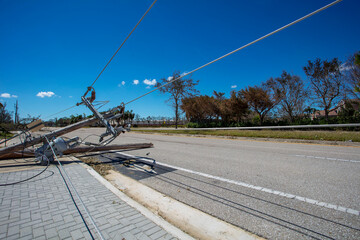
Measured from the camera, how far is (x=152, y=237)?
2.27 m

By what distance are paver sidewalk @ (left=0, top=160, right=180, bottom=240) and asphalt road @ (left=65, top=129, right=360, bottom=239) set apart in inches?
43.4

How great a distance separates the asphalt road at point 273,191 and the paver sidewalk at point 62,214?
1101mm

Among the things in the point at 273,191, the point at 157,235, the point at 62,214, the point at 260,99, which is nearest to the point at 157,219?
the point at 157,235

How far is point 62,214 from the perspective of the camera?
2865 mm

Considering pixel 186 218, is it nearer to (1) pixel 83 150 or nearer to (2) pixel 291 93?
(1) pixel 83 150

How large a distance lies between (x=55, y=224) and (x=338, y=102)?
2862 cm

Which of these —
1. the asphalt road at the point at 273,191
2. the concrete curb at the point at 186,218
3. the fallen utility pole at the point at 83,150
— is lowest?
the asphalt road at the point at 273,191

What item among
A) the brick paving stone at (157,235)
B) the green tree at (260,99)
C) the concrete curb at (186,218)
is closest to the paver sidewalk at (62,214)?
the brick paving stone at (157,235)

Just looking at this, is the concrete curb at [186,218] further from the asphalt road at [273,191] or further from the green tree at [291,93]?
the green tree at [291,93]

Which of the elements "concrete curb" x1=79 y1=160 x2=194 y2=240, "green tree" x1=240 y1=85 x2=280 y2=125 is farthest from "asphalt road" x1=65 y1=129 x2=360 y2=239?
"green tree" x1=240 y1=85 x2=280 y2=125

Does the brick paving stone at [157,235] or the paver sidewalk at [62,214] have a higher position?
the paver sidewalk at [62,214]

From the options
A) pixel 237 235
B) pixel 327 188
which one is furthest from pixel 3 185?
pixel 327 188

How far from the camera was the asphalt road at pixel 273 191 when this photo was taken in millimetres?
2514

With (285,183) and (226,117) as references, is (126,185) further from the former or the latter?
(226,117)
